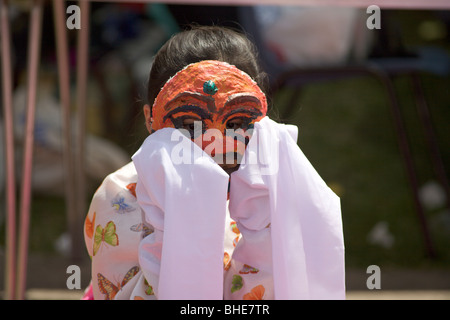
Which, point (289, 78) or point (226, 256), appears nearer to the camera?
point (226, 256)

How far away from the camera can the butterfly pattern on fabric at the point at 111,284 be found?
1.16 m

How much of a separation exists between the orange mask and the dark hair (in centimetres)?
6

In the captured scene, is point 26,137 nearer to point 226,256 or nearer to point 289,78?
point 226,256

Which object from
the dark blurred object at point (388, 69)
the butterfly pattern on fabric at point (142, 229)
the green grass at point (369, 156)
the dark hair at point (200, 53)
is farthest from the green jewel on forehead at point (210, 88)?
the green grass at point (369, 156)

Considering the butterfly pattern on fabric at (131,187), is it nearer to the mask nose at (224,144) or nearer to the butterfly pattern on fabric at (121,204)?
the butterfly pattern on fabric at (121,204)

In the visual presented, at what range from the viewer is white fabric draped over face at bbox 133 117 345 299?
965mm

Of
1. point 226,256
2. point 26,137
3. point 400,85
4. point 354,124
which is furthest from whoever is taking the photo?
point 400,85

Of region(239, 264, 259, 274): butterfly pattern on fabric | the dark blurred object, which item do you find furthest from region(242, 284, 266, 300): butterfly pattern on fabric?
the dark blurred object

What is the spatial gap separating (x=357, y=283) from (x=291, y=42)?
3.14 feet

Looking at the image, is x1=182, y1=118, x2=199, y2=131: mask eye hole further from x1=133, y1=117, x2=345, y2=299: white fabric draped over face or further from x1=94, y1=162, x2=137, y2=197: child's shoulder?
x1=94, y1=162, x2=137, y2=197: child's shoulder

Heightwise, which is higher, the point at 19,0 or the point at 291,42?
the point at 19,0
